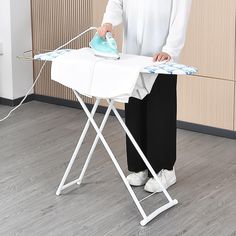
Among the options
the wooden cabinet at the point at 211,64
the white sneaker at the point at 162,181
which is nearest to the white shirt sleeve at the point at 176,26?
the white sneaker at the point at 162,181

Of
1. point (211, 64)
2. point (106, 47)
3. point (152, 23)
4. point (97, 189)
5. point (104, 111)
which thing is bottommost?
point (97, 189)

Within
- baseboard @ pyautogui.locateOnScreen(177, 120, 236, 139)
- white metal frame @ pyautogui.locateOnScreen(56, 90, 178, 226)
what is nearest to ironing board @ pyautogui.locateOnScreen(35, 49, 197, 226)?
white metal frame @ pyautogui.locateOnScreen(56, 90, 178, 226)

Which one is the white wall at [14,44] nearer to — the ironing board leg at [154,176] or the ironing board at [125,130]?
the ironing board at [125,130]

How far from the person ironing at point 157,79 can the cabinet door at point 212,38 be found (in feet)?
3.44

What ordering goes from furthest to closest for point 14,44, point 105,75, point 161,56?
point 14,44 < point 161,56 < point 105,75

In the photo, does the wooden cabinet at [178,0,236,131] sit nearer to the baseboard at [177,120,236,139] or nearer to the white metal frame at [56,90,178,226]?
the baseboard at [177,120,236,139]

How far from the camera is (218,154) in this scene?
404cm

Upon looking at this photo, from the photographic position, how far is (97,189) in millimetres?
3477

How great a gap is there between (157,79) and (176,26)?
287 mm

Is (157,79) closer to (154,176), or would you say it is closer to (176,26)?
(176,26)

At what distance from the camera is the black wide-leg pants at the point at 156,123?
324 centimetres

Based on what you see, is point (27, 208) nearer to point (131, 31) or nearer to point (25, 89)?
point (131, 31)

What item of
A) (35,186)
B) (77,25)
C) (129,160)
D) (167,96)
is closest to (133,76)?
(167,96)

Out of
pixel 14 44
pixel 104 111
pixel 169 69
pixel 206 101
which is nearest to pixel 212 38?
A: pixel 206 101
